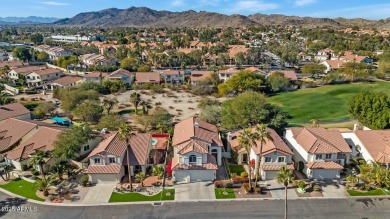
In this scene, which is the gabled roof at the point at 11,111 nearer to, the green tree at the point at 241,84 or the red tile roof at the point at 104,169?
the red tile roof at the point at 104,169

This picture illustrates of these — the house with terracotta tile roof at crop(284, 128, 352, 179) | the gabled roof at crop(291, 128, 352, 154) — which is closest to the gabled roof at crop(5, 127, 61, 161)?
the house with terracotta tile roof at crop(284, 128, 352, 179)

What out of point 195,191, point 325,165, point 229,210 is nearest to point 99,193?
point 195,191

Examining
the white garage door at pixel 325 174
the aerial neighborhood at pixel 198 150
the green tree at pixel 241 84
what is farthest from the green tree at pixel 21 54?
the white garage door at pixel 325 174

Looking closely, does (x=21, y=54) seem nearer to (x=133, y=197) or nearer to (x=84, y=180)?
(x=84, y=180)

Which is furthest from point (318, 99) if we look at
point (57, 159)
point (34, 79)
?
point (34, 79)

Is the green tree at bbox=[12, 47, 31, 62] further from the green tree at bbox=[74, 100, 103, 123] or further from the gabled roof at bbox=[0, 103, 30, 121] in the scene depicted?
the green tree at bbox=[74, 100, 103, 123]

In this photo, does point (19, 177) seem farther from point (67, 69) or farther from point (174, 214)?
point (67, 69)

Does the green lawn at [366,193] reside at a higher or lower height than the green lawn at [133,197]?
higher
